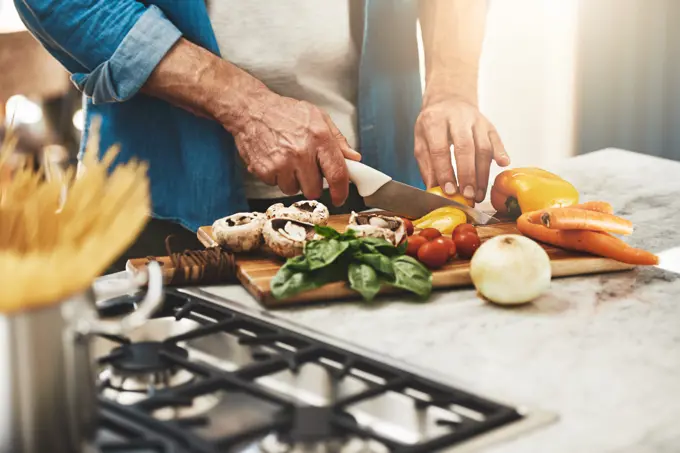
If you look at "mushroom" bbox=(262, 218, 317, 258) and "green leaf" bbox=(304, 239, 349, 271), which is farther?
"mushroom" bbox=(262, 218, 317, 258)

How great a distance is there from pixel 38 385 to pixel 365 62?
142 cm

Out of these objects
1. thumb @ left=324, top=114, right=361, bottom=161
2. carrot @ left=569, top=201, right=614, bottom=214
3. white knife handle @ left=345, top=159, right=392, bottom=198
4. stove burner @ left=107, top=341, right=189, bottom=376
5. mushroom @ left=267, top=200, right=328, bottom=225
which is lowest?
stove burner @ left=107, top=341, right=189, bottom=376

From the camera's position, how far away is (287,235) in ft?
4.43

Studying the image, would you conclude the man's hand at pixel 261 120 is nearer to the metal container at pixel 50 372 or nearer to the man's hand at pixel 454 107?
the man's hand at pixel 454 107

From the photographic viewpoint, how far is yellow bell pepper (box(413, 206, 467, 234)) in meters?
1.58

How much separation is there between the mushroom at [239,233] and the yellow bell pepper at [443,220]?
324 millimetres

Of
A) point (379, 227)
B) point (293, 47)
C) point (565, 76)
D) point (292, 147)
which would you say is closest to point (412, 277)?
point (379, 227)

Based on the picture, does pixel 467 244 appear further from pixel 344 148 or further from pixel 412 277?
pixel 344 148

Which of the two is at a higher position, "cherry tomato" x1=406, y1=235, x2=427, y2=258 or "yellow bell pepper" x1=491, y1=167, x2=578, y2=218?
"yellow bell pepper" x1=491, y1=167, x2=578, y2=218

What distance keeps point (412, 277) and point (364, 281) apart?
2.7 inches

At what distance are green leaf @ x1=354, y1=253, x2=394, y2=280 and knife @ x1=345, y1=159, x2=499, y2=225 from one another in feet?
1.22

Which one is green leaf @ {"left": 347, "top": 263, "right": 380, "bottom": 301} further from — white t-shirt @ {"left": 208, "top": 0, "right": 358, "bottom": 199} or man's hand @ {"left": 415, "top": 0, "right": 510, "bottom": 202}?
white t-shirt @ {"left": 208, "top": 0, "right": 358, "bottom": 199}

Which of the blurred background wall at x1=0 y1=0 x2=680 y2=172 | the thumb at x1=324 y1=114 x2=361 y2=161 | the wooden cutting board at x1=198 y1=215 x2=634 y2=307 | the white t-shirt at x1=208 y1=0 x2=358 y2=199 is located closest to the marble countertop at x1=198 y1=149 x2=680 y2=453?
the wooden cutting board at x1=198 y1=215 x2=634 y2=307

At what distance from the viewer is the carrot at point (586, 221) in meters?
1.40
